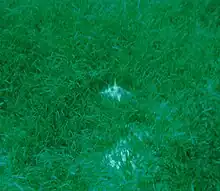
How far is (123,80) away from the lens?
3.86 metres

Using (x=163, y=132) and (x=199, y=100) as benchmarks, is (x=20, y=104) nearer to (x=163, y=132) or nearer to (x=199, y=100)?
(x=163, y=132)

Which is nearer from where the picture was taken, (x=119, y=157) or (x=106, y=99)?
(x=119, y=157)

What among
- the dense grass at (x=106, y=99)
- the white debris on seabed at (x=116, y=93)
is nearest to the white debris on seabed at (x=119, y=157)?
the dense grass at (x=106, y=99)

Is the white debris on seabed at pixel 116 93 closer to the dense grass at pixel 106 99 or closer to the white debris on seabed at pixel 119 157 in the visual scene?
the dense grass at pixel 106 99

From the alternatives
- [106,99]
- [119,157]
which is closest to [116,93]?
[106,99]

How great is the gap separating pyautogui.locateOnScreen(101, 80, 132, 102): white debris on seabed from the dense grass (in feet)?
0.21

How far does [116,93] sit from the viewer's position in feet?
12.3

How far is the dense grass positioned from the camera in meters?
3.12

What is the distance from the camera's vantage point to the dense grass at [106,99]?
312 centimetres

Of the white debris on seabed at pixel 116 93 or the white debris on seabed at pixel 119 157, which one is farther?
the white debris on seabed at pixel 116 93

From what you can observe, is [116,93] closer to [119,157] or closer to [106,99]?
[106,99]

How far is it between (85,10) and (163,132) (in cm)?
169

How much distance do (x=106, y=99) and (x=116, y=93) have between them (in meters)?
0.15

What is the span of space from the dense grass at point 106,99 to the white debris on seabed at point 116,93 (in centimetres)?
6
